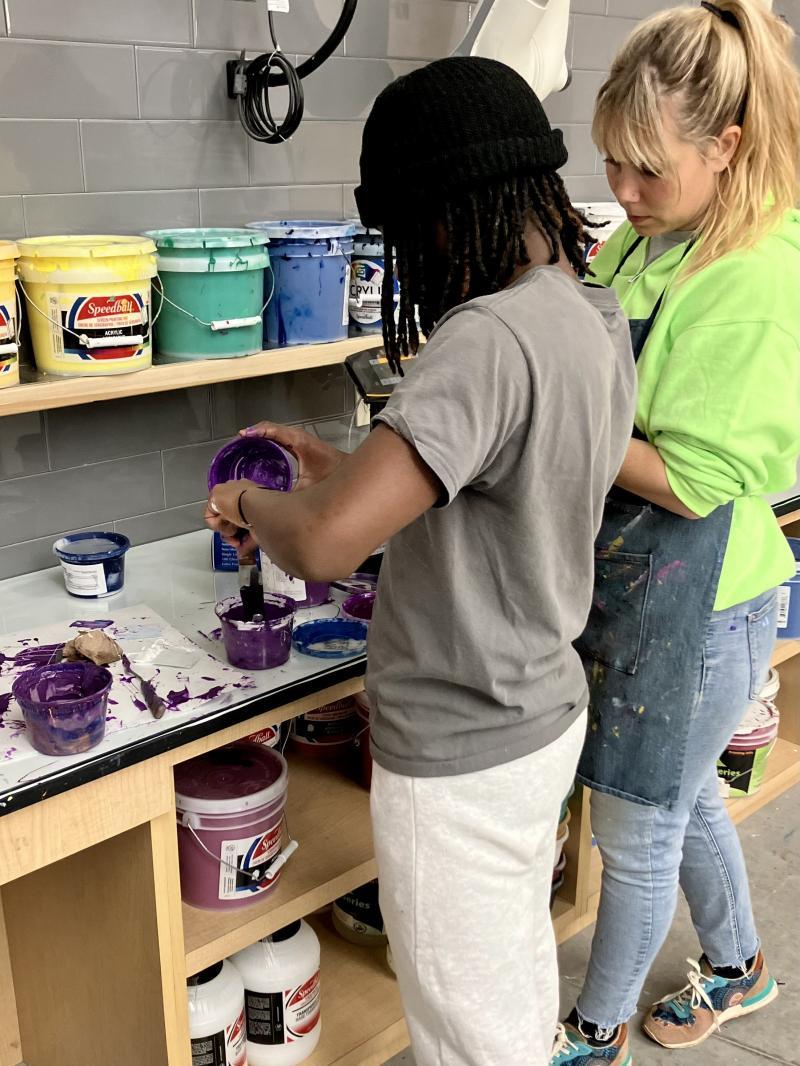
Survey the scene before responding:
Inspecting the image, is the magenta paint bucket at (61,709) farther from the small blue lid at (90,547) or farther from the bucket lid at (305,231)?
the bucket lid at (305,231)

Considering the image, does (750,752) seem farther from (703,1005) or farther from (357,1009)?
(357,1009)

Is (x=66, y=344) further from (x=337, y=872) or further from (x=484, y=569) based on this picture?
(x=337, y=872)

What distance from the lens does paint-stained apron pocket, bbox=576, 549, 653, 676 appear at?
1.62 m

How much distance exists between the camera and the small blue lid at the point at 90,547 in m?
1.76

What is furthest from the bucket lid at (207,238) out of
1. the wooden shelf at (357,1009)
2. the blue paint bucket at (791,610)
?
the blue paint bucket at (791,610)

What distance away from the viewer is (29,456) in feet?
6.01

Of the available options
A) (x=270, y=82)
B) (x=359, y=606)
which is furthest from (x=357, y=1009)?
(x=270, y=82)

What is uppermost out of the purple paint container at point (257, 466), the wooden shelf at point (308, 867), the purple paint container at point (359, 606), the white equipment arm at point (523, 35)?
the white equipment arm at point (523, 35)

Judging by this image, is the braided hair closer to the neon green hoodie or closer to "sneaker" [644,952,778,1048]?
the neon green hoodie

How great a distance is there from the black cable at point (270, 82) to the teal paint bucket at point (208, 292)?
208mm

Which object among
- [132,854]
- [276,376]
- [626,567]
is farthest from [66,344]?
[626,567]

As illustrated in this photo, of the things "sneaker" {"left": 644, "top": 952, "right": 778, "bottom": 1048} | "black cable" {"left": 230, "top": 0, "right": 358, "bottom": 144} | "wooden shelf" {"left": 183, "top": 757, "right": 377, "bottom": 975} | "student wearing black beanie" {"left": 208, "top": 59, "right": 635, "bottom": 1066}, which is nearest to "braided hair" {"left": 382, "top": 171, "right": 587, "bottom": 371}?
"student wearing black beanie" {"left": 208, "top": 59, "right": 635, "bottom": 1066}

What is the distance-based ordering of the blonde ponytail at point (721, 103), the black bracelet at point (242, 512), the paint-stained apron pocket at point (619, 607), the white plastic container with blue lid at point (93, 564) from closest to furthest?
the black bracelet at point (242, 512) < the blonde ponytail at point (721, 103) < the paint-stained apron pocket at point (619, 607) < the white plastic container with blue lid at point (93, 564)

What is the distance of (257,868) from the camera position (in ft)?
5.57
